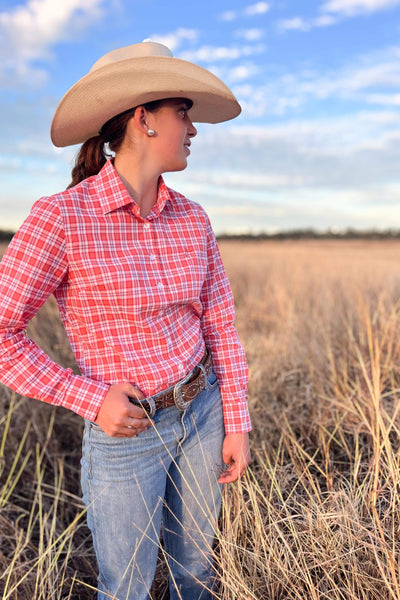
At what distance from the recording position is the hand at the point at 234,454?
160 cm

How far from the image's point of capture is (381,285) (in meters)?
5.88

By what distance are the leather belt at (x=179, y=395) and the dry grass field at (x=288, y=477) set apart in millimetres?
512

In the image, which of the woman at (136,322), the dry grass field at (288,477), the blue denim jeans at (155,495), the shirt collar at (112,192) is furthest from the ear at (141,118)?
the dry grass field at (288,477)

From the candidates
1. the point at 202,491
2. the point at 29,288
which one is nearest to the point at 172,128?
the point at 29,288

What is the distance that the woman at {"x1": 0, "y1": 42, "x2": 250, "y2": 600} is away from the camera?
128 cm

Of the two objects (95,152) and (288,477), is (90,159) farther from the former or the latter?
(288,477)

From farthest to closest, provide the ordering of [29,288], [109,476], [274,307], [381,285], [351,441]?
[381,285]
[274,307]
[351,441]
[109,476]
[29,288]

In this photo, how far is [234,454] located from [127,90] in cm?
121

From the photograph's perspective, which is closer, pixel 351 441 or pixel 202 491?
pixel 202 491

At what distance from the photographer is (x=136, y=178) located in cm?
146

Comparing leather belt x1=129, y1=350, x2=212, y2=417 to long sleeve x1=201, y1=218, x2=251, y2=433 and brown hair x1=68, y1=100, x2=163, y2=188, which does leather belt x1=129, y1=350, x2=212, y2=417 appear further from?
brown hair x1=68, y1=100, x2=163, y2=188

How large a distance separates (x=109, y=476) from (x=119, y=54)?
4.20ft

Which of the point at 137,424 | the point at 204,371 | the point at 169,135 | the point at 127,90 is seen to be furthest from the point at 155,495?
the point at 127,90

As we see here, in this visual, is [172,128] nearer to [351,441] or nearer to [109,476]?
[109,476]
